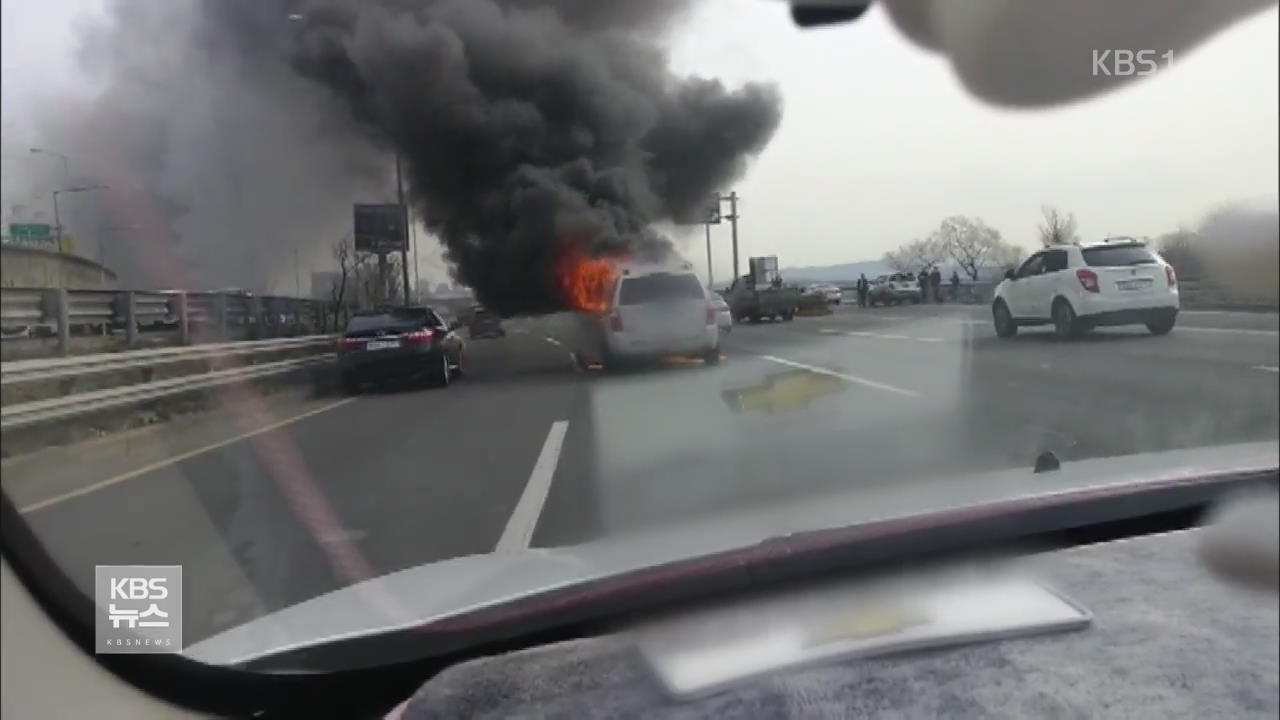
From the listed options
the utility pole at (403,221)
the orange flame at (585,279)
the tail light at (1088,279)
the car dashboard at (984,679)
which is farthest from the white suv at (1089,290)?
the utility pole at (403,221)

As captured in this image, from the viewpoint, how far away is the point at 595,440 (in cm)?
562

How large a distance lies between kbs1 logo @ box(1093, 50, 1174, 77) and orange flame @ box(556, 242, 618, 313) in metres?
2.16

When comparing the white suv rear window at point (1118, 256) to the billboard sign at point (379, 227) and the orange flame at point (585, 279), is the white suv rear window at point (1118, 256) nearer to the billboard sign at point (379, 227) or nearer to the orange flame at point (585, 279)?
the orange flame at point (585, 279)

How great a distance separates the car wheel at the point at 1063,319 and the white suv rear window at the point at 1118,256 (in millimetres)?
543

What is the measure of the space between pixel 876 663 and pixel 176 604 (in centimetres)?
213

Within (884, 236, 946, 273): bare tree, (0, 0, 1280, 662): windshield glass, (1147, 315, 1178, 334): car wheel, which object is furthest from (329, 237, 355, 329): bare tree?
(1147, 315, 1178, 334): car wheel

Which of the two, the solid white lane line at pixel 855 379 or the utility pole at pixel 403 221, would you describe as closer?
the utility pole at pixel 403 221

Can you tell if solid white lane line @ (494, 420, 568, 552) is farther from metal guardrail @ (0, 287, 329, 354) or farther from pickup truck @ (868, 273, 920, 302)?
pickup truck @ (868, 273, 920, 302)

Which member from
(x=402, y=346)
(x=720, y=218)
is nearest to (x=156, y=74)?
(x=402, y=346)

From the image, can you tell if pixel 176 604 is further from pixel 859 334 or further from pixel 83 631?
pixel 859 334

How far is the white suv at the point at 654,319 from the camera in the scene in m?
4.70

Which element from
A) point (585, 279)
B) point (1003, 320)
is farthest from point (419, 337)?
point (1003, 320)

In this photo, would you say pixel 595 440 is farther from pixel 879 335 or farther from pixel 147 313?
pixel 147 313

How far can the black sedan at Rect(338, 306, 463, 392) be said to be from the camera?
3.99 metres
